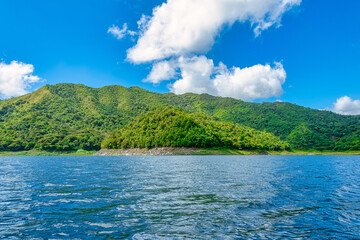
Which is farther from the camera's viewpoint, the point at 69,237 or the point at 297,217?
the point at 297,217

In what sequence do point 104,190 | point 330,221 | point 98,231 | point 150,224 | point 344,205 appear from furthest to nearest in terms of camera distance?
point 104,190 → point 344,205 → point 330,221 → point 150,224 → point 98,231

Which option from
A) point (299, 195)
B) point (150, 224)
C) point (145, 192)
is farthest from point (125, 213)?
point (299, 195)

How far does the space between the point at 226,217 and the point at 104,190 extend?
16023mm

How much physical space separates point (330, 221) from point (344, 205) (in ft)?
22.6

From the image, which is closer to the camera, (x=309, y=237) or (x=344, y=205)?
(x=309, y=237)

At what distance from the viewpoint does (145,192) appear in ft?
83.8

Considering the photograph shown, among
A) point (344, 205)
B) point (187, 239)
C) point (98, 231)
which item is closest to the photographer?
point (187, 239)

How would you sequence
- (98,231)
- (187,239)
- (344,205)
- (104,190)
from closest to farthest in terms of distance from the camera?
(187,239)
(98,231)
(344,205)
(104,190)

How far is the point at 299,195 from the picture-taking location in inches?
988

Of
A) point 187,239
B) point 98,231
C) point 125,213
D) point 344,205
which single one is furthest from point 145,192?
point 344,205

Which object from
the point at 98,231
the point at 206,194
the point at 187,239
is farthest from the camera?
the point at 206,194

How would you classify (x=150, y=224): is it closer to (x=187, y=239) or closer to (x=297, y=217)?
(x=187, y=239)

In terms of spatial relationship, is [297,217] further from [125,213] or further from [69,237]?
[69,237]

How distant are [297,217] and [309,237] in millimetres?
4327
